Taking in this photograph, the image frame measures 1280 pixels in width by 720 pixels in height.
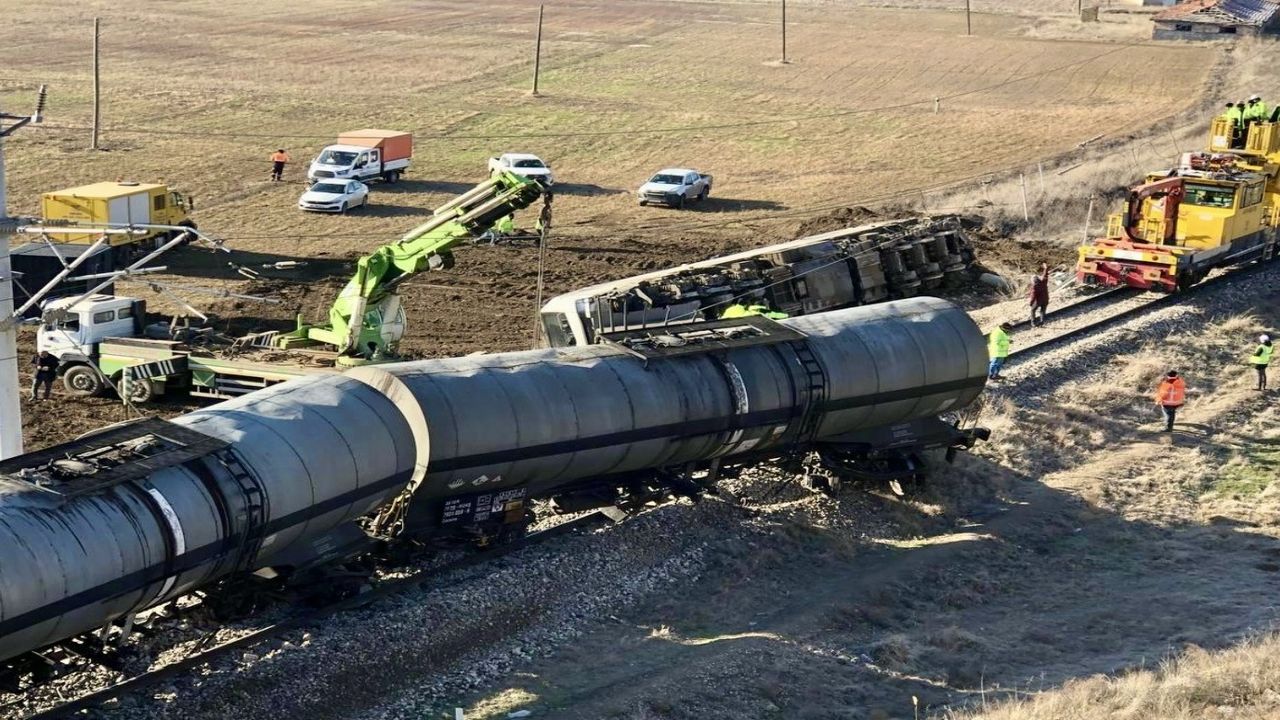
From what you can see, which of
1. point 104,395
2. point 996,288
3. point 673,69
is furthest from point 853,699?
point 673,69

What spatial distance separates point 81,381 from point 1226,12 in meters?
78.1

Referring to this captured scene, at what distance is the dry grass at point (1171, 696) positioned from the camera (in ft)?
53.3

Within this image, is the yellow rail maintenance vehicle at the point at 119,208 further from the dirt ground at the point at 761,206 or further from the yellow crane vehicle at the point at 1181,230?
the yellow crane vehicle at the point at 1181,230

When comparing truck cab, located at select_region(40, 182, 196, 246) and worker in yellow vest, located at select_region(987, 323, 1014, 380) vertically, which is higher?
truck cab, located at select_region(40, 182, 196, 246)

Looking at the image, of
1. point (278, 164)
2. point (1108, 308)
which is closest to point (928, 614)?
point (1108, 308)

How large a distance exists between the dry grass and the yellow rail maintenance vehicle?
88.3 feet

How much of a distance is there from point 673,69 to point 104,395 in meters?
Answer: 51.5

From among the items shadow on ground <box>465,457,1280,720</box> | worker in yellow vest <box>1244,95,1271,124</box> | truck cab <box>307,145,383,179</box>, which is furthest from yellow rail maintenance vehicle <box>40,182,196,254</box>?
worker in yellow vest <box>1244,95,1271,124</box>

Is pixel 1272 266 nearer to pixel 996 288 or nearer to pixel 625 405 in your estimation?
pixel 996 288

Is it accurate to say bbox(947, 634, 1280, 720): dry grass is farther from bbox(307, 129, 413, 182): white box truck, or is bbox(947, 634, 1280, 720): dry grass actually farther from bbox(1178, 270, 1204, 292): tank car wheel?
bbox(307, 129, 413, 182): white box truck

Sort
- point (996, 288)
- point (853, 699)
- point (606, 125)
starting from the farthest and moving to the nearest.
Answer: point (606, 125) < point (996, 288) < point (853, 699)

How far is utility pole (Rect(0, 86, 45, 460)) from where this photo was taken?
2002 centimetres

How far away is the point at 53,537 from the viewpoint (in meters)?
14.6

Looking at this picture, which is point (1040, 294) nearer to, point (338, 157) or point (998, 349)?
point (998, 349)
